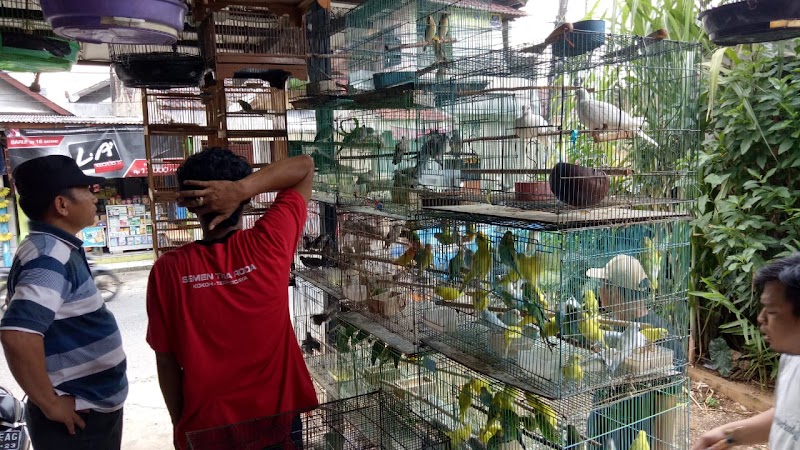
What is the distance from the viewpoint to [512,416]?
74.7 inches

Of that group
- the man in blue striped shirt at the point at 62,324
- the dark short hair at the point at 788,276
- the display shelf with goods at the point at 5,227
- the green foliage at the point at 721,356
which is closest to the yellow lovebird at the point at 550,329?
the dark short hair at the point at 788,276

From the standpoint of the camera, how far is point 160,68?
9.55 ft

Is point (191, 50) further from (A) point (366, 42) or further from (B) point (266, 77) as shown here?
(A) point (366, 42)

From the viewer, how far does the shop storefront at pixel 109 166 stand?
25.6ft

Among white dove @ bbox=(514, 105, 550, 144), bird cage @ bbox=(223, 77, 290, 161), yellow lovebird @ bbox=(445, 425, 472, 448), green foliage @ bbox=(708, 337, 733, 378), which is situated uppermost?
bird cage @ bbox=(223, 77, 290, 161)

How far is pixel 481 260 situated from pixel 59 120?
7.31 m

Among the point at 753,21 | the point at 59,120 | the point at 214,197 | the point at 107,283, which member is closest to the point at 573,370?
the point at 214,197

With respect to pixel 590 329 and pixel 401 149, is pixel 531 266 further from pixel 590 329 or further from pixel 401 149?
pixel 401 149

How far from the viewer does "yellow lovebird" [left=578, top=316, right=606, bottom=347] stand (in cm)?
176

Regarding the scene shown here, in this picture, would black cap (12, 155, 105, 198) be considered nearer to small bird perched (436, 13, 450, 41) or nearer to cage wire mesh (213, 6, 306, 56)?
cage wire mesh (213, 6, 306, 56)

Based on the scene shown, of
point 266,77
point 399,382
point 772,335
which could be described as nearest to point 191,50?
point 266,77

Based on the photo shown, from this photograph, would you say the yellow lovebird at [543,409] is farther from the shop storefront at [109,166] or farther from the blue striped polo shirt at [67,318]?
the shop storefront at [109,166]

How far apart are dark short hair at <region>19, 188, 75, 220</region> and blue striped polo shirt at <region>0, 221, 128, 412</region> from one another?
0.03m

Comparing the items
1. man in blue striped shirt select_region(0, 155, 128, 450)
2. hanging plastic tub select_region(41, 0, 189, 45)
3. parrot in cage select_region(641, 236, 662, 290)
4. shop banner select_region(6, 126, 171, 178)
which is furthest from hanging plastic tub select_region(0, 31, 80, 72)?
shop banner select_region(6, 126, 171, 178)
